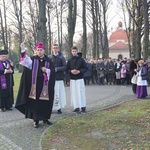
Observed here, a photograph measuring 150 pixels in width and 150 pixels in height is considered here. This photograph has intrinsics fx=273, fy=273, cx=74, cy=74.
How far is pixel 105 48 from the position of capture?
125ft

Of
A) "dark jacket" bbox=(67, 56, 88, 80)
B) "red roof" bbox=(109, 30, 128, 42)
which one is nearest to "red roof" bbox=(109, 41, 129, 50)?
"red roof" bbox=(109, 30, 128, 42)

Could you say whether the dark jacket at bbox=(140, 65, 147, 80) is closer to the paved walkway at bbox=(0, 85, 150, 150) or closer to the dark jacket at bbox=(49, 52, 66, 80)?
the paved walkway at bbox=(0, 85, 150, 150)

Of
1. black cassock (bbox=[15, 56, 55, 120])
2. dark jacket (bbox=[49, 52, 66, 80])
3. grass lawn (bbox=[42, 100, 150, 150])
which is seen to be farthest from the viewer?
dark jacket (bbox=[49, 52, 66, 80])

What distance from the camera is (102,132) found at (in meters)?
6.75

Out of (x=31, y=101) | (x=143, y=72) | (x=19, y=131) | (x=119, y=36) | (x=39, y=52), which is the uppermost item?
(x=119, y=36)

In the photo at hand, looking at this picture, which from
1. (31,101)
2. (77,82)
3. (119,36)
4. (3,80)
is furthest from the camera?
(119,36)

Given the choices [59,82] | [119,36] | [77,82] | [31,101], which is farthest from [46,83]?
[119,36]

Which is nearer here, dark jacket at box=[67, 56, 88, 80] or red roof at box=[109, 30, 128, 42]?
dark jacket at box=[67, 56, 88, 80]

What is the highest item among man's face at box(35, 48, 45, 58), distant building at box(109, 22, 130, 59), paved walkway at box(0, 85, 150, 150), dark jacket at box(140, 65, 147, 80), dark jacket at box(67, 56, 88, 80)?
distant building at box(109, 22, 130, 59)

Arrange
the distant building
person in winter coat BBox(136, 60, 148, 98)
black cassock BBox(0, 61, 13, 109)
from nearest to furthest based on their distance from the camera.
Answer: black cassock BBox(0, 61, 13, 109), person in winter coat BBox(136, 60, 148, 98), the distant building

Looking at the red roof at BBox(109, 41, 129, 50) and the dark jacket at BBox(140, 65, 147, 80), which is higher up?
the red roof at BBox(109, 41, 129, 50)

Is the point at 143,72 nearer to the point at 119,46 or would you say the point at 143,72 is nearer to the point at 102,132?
the point at 102,132

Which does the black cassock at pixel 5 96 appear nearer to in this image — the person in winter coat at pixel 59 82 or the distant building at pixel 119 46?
the person in winter coat at pixel 59 82

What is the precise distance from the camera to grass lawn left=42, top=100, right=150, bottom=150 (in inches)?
230
